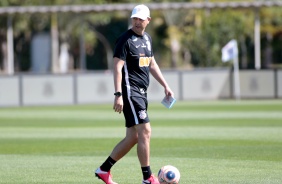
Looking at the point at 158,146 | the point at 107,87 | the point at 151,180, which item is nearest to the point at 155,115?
the point at 107,87

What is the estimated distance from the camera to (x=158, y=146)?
18.1 meters

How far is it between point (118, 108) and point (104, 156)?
497 cm

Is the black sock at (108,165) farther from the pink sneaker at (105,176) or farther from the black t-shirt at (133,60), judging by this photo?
the black t-shirt at (133,60)

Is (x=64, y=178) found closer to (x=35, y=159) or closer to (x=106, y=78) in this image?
(x=35, y=159)

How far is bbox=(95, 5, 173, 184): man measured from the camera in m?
11.5

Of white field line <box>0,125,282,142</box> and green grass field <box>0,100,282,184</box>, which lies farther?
white field line <box>0,125,282,142</box>

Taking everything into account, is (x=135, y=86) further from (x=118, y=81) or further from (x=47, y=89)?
(x=47, y=89)

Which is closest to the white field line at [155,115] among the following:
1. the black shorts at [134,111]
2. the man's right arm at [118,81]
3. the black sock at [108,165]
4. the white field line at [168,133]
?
the white field line at [168,133]

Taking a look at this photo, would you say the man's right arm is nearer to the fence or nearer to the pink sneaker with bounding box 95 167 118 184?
the pink sneaker with bounding box 95 167 118 184

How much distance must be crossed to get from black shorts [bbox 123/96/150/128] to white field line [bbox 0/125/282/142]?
788cm

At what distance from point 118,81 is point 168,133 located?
10.5 meters

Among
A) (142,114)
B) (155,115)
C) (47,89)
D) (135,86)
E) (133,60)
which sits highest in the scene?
(133,60)

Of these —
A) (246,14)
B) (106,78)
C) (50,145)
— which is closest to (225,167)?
(50,145)

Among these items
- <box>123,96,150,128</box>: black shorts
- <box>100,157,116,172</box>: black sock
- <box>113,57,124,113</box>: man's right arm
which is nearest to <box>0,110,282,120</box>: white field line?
<box>100,157,116,172</box>: black sock
